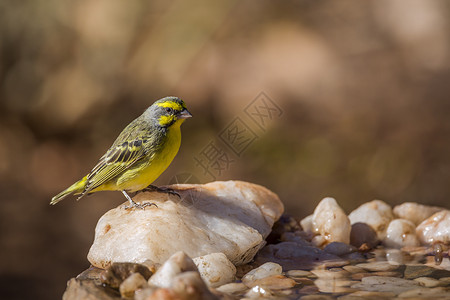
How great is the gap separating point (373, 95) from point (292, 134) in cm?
123

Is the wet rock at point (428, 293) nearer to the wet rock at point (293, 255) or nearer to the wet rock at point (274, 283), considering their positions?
the wet rock at point (274, 283)

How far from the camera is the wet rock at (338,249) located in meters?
3.70

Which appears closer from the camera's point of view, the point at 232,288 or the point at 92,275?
the point at 232,288

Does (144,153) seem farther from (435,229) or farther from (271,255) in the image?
(435,229)

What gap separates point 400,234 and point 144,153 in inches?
69.2

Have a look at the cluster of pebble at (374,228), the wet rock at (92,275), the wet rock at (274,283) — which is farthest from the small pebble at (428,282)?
the wet rock at (92,275)

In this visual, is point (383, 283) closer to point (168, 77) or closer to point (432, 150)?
point (432, 150)

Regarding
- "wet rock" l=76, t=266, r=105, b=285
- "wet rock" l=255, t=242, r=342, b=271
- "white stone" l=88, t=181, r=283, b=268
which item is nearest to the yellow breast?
"white stone" l=88, t=181, r=283, b=268

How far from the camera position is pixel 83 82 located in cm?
902

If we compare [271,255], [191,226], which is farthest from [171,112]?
[271,255]

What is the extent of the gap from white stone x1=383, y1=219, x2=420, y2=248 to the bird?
1.48 m

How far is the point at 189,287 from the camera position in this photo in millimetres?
2381

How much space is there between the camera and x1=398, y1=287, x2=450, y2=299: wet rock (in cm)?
270

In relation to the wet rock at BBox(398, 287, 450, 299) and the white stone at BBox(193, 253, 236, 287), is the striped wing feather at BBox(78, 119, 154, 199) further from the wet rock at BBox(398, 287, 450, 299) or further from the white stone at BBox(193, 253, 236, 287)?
the wet rock at BBox(398, 287, 450, 299)
